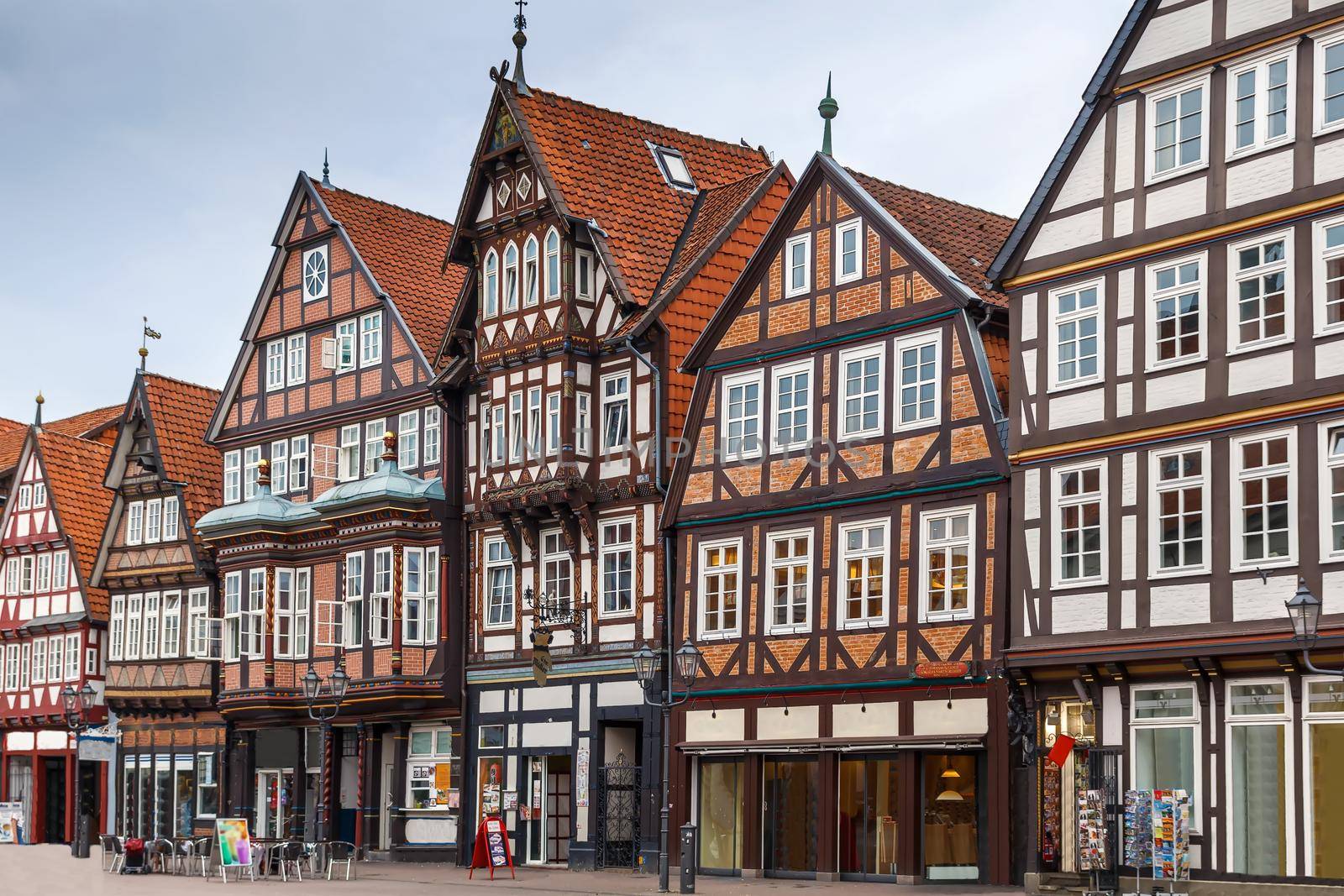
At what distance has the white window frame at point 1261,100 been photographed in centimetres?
2844

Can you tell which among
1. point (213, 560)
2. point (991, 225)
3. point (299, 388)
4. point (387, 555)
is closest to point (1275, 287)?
point (991, 225)

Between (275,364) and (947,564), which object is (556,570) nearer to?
(947,564)

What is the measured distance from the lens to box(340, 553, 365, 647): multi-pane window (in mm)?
46156

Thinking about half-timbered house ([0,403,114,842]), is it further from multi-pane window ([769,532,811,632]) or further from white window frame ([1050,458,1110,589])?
white window frame ([1050,458,1110,589])

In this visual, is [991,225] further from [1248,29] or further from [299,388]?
[299,388]

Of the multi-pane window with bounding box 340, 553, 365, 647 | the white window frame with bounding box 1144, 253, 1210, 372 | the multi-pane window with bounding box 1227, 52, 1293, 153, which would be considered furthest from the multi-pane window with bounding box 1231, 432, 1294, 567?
the multi-pane window with bounding box 340, 553, 365, 647

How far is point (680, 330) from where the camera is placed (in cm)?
4047

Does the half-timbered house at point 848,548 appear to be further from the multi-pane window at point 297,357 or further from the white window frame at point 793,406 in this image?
the multi-pane window at point 297,357

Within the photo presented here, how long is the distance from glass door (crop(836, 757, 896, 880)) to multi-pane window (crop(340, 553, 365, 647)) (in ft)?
50.6

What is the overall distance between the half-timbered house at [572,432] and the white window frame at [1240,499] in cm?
1395

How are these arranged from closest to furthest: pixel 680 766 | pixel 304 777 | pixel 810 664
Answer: pixel 810 664 → pixel 680 766 → pixel 304 777

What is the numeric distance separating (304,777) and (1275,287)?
29.9m

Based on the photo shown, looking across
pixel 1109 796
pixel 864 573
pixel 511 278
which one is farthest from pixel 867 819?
pixel 511 278

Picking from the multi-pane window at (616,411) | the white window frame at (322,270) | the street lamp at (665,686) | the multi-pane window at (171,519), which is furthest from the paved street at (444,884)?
the white window frame at (322,270)
